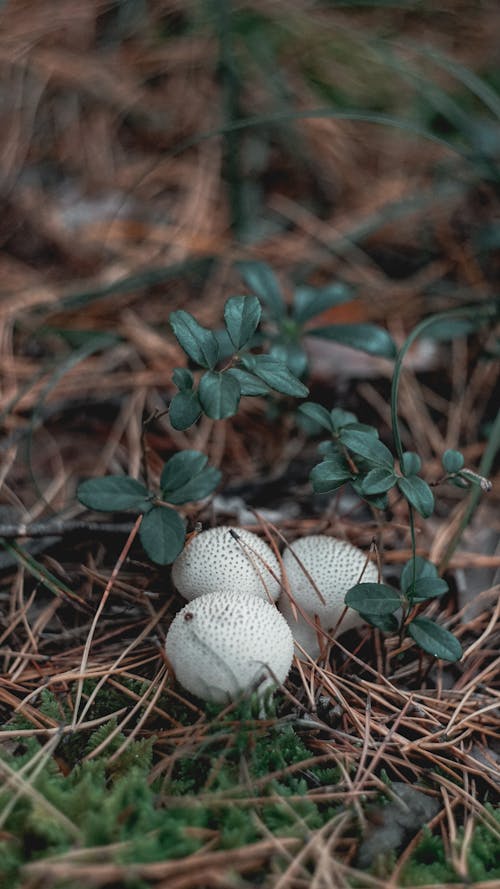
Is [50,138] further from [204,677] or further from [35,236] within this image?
[204,677]

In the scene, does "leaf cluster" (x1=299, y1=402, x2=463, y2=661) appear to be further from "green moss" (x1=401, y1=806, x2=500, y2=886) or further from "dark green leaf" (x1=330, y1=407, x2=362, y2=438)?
"green moss" (x1=401, y1=806, x2=500, y2=886)

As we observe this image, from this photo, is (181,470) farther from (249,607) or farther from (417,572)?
(417,572)

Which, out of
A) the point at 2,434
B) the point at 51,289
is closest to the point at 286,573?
the point at 2,434

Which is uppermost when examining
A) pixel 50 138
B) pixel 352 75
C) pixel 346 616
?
pixel 352 75

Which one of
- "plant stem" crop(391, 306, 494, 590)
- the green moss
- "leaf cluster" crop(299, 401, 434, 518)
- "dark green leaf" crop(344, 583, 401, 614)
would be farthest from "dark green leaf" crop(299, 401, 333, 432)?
the green moss

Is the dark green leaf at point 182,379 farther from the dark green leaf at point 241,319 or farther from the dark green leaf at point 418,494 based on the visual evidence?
the dark green leaf at point 418,494

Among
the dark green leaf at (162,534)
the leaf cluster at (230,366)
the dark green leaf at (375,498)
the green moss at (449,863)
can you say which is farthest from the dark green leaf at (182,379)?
the green moss at (449,863)
